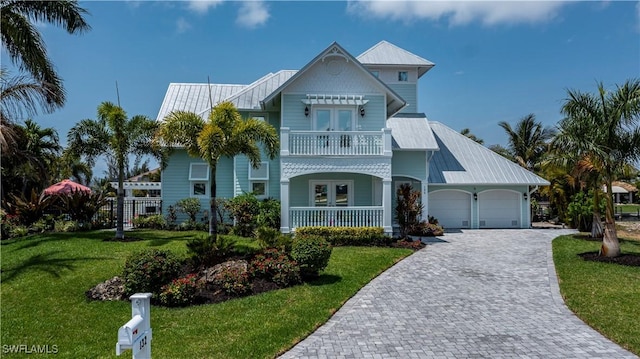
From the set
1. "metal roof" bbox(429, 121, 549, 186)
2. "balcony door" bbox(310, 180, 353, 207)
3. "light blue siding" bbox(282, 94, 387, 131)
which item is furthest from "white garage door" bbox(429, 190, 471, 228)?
"light blue siding" bbox(282, 94, 387, 131)

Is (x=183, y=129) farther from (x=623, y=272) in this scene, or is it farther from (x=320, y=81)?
(x=623, y=272)

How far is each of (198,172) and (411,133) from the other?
38.7ft

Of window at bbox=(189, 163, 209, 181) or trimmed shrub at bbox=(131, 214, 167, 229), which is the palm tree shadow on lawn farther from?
window at bbox=(189, 163, 209, 181)

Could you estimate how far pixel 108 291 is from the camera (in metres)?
8.74

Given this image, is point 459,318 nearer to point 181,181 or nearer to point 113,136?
point 113,136

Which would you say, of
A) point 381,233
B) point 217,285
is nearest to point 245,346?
point 217,285

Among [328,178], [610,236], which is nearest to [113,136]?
[328,178]

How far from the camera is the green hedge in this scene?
16.0m

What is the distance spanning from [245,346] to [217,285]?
128 inches

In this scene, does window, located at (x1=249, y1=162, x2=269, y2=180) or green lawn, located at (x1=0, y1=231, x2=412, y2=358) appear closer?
green lawn, located at (x1=0, y1=231, x2=412, y2=358)

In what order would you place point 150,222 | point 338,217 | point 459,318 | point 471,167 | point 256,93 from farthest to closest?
point 471,167 → point 256,93 → point 150,222 → point 338,217 → point 459,318

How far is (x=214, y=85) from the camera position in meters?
25.6

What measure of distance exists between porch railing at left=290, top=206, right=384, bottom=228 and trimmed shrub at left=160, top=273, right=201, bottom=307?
841 cm

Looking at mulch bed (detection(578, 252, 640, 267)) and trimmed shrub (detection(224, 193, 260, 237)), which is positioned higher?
trimmed shrub (detection(224, 193, 260, 237))
